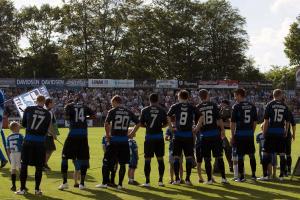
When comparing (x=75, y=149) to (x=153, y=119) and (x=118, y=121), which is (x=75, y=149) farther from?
(x=153, y=119)

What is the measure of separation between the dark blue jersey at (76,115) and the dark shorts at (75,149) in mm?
264

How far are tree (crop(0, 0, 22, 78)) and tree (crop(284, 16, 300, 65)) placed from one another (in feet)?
111

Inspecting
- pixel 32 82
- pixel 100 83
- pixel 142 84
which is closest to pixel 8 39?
pixel 100 83

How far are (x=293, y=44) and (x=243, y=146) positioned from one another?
63.5 meters

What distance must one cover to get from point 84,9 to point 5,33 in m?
12.5

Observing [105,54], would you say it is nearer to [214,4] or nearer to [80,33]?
[80,33]

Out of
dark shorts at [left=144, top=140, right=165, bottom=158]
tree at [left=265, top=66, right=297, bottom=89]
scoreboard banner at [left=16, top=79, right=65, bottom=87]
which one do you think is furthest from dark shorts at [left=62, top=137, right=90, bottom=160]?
tree at [left=265, top=66, right=297, bottom=89]

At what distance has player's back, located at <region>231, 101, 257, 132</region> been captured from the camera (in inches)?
516

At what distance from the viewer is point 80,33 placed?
66.0 metres

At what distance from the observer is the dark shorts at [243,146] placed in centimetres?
1312

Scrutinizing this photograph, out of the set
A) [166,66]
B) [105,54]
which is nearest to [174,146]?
[105,54]

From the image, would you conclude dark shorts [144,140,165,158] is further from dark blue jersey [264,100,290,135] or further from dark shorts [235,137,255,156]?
dark blue jersey [264,100,290,135]

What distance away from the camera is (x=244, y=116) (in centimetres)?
1313

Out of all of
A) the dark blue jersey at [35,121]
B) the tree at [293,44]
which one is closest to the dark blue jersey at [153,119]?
the dark blue jersey at [35,121]
